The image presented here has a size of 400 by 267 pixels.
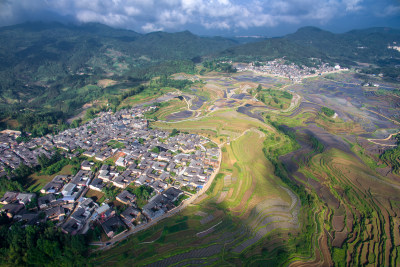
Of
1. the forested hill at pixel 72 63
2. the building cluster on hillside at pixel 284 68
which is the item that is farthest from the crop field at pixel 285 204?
the forested hill at pixel 72 63

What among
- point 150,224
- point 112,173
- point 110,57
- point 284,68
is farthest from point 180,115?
point 110,57

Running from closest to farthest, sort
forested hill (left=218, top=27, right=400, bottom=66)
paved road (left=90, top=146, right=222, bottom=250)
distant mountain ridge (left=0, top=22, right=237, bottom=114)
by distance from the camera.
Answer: paved road (left=90, top=146, right=222, bottom=250) → distant mountain ridge (left=0, top=22, right=237, bottom=114) → forested hill (left=218, top=27, right=400, bottom=66)

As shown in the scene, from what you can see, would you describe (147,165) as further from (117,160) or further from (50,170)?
(50,170)

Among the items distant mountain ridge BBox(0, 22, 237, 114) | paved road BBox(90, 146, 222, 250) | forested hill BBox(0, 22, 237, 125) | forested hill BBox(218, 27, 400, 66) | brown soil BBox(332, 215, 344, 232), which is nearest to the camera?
paved road BBox(90, 146, 222, 250)

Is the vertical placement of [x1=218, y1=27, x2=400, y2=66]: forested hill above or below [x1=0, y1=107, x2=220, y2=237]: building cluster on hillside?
above

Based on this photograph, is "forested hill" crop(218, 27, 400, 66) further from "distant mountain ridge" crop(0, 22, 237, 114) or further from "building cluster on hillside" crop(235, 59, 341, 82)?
"distant mountain ridge" crop(0, 22, 237, 114)

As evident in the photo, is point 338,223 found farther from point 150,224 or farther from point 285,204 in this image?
point 150,224

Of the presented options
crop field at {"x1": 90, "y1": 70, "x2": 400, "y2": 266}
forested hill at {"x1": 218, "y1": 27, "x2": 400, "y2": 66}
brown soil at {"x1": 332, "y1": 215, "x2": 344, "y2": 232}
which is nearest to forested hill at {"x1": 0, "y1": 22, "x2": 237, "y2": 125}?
forested hill at {"x1": 218, "y1": 27, "x2": 400, "y2": 66}
